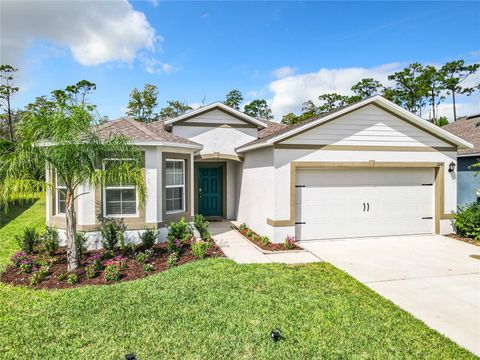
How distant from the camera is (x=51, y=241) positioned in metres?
8.13

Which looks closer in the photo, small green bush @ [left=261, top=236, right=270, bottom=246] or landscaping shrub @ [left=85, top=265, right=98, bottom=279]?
landscaping shrub @ [left=85, top=265, right=98, bottom=279]

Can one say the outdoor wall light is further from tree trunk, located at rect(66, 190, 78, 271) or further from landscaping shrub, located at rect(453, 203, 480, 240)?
tree trunk, located at rect(66, 190, 78, 271)

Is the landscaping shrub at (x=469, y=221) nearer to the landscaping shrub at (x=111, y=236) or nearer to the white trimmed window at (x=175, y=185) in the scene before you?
the white trimmed window at (x=175, y=185)

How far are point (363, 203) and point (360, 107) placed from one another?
10.7 feet

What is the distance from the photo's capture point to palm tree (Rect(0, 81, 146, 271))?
6375 millimetres

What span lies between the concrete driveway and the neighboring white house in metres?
0.84

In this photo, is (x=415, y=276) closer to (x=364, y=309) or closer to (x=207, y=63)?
(x=364, y=309)

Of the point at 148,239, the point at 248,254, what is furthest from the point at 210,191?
the point at 248,254

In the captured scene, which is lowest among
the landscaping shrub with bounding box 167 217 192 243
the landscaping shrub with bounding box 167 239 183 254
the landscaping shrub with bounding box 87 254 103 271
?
the landscaping shrub with bounding box 87 254 103 271

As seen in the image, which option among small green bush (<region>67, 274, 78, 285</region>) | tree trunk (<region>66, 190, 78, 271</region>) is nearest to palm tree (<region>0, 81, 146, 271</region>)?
tree trunk (<region>66, 190, 78, 271</region>)

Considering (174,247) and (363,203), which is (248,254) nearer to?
(174,247)

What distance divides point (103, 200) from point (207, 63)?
35.6 feet

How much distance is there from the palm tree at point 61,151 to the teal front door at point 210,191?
6.79m

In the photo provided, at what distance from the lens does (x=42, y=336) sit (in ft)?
13.8
